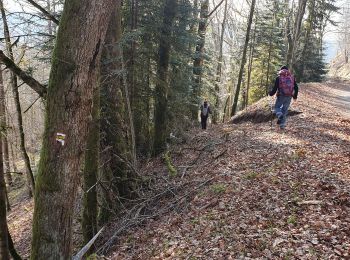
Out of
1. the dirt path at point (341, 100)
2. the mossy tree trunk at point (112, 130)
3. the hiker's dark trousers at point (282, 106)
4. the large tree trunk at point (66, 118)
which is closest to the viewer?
the large tree trunk at point (66, 118)

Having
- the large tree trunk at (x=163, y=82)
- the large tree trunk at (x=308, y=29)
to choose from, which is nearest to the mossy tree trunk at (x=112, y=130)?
the large tree trunk at (x=163, y=82)

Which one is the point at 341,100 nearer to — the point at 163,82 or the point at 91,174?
the point at 163,82

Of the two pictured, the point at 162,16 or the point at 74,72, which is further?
the point at 162,16

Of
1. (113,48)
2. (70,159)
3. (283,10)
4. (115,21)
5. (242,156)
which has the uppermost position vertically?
(283,10)

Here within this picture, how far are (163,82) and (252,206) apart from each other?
742 centimetres

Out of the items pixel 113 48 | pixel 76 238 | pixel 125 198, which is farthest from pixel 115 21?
pixel 76 238

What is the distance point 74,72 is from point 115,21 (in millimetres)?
4939

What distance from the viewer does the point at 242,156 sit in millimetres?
9633

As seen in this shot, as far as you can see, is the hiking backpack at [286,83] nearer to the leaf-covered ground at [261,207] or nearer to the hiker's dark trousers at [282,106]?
the hiker's dark trousers at [282,106]

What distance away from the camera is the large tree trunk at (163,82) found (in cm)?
1295

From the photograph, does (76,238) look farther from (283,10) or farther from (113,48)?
(283,10)

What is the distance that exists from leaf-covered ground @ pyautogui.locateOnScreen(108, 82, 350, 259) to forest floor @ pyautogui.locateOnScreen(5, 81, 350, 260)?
0.02 m

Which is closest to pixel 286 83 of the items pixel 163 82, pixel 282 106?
pixel 282 106

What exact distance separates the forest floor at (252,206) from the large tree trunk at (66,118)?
2262 millimetres
